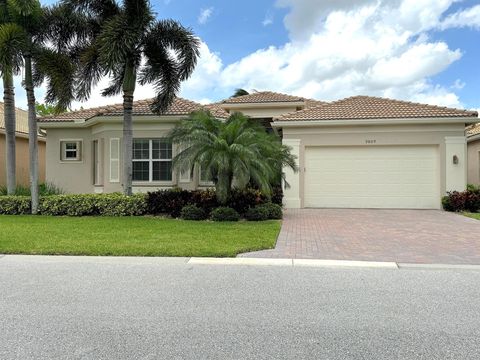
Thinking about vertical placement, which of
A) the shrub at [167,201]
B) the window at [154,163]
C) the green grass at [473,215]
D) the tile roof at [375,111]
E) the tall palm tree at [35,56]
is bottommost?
the green grass at [473,215]

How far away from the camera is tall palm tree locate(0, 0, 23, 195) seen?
13.2 meters

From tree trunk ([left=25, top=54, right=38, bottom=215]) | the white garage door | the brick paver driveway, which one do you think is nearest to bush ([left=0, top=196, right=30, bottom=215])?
tree trunk ([left=25, top=54, right=38, bottom=215])

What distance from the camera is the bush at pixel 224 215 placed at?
42.0 ft

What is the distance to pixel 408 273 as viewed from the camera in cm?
666

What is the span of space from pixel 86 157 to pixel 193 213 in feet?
28.5

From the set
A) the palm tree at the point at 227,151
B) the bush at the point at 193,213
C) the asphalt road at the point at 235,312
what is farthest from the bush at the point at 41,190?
the asphalt road at the point at 235,312

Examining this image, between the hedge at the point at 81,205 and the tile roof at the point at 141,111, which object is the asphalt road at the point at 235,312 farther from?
the tile roof at the point at 141,111

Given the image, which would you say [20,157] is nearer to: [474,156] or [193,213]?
[193,213]

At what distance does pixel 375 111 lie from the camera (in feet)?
56.6

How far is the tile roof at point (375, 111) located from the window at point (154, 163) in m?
5.06

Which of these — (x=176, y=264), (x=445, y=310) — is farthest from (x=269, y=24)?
(x=445, y=310)

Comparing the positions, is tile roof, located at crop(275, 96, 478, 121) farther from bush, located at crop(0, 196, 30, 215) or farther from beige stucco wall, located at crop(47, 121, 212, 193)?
bush, located at crop(0, 196, 30, 215)

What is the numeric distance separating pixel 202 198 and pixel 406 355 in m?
10.6

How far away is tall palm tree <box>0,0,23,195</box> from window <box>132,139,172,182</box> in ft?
15.7
